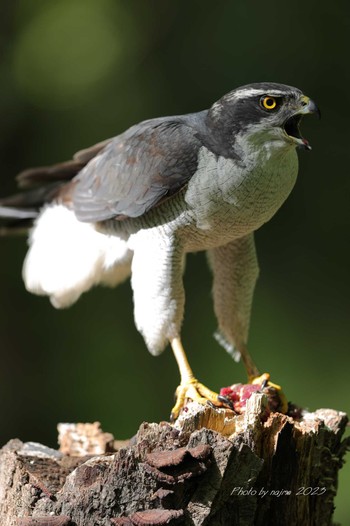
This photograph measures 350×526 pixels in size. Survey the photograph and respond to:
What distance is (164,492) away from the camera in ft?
9.98

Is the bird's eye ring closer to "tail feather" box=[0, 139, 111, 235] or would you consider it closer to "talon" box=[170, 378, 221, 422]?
"talon" box=[170, 378, 221, 422]

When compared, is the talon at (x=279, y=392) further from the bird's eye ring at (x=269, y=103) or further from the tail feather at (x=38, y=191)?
the tail feather at (x=38, y=191)

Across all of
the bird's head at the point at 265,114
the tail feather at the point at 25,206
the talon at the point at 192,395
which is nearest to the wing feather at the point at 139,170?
the bird's head at the point at 265,114

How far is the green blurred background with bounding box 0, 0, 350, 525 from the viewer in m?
6.84

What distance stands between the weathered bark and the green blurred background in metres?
2.80

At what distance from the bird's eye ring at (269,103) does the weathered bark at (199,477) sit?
141 cm

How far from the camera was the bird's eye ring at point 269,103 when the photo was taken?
12.5 feet

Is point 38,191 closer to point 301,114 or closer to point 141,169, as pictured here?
point 141,169

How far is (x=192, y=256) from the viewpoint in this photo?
7211 mm

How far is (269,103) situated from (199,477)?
1833 millimetres

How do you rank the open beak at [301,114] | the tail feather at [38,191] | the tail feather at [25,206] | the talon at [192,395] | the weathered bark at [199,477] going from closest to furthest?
1. the weathered bark at [199,477]
2. the open beak at [301,114]
3. the talon at [192,395]
4. the tail feather at [38,191]
5. the tail feather at [25,206]

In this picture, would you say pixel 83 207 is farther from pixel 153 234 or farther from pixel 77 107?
pixel 77 107

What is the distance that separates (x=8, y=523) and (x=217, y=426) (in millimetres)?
1004

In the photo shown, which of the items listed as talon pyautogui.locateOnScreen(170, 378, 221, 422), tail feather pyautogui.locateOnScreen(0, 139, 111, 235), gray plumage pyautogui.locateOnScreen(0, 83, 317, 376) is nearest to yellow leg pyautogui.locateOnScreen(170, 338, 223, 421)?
talon pyautogui.locateOnScreen(170, 378, 221, 422)
